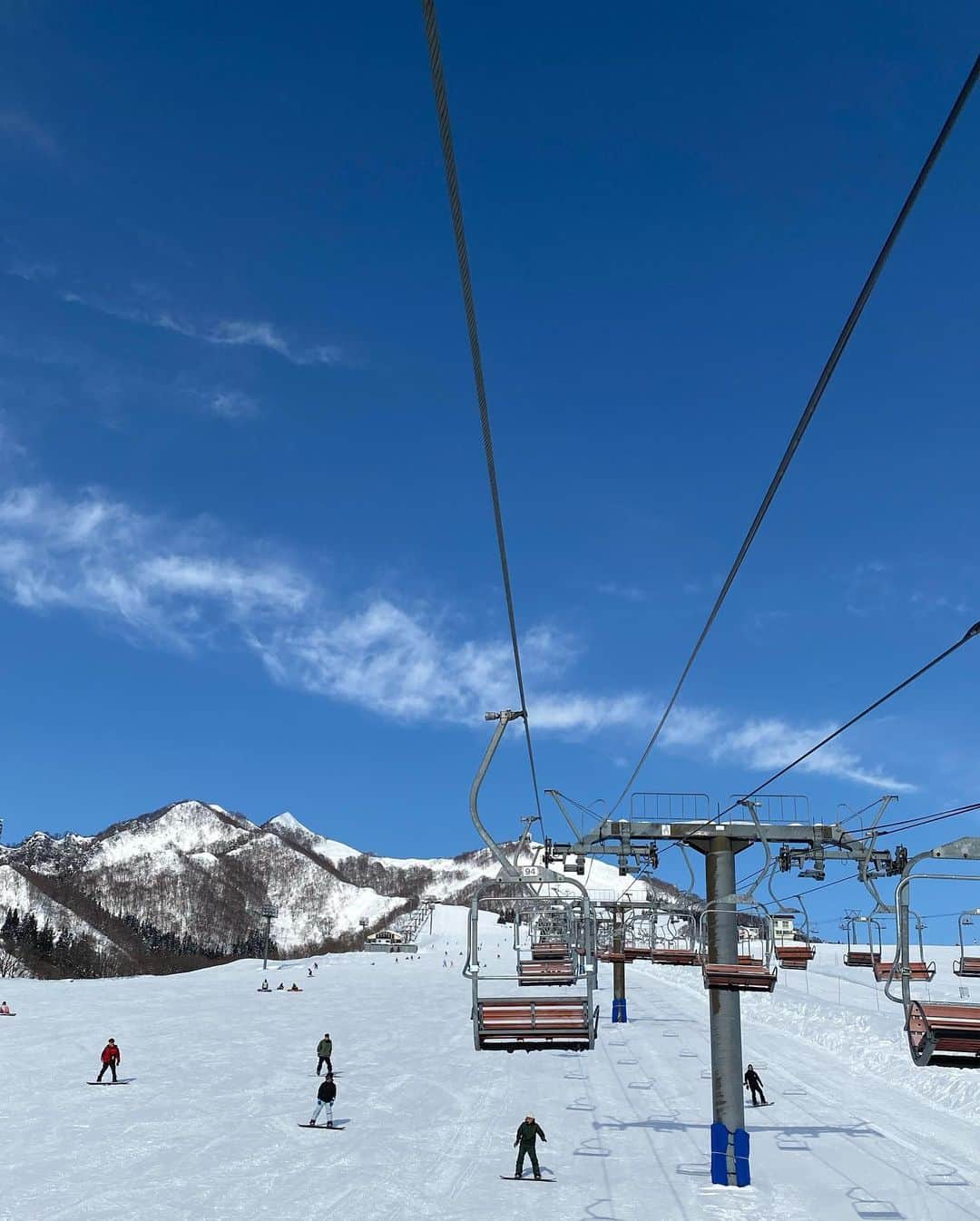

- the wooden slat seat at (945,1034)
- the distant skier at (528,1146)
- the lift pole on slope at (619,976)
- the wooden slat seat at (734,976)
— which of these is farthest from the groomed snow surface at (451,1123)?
the wooden slat seat at (945,1034)

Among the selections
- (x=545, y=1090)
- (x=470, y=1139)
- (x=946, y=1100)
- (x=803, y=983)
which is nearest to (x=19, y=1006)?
(x=545, y=1090)

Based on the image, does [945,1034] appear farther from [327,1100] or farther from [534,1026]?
[327,1100]

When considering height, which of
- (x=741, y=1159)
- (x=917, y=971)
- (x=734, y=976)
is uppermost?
(x=734, y=976)

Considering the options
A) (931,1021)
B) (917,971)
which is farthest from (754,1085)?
(931,1021)

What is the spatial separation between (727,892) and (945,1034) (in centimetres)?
1046

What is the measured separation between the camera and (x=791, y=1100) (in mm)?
30156

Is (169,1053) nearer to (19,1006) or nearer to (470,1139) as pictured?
(470,1139)

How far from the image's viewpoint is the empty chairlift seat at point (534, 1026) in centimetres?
1568

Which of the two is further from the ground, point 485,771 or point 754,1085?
point 485,771

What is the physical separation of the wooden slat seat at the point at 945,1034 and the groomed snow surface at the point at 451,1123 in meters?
6.53

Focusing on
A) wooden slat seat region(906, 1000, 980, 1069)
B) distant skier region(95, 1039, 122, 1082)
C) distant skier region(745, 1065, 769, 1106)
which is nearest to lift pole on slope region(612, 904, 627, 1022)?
distant skier region(745, 1065, 769, 1106)

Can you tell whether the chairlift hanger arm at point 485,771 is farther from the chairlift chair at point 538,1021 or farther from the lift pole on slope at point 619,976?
the lift pole on slope at point 619,976

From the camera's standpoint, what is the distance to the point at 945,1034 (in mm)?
13062

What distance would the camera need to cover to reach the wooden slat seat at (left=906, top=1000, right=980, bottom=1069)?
511 inches
